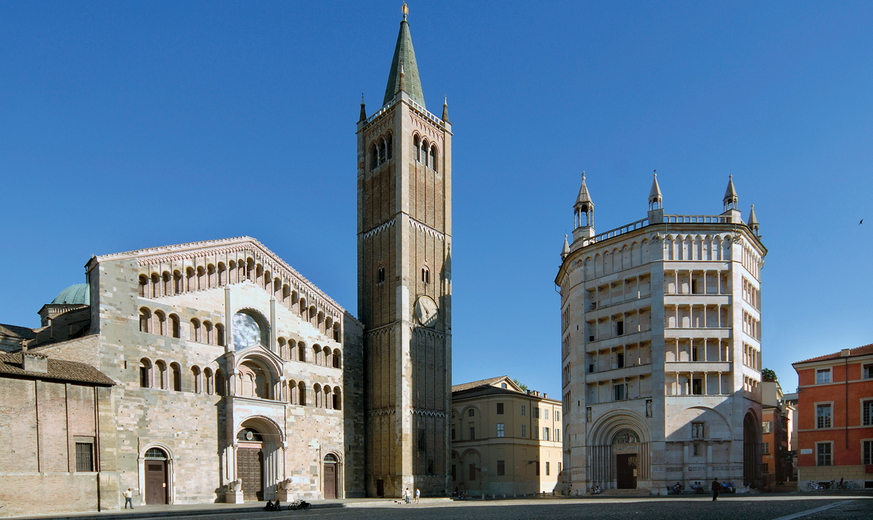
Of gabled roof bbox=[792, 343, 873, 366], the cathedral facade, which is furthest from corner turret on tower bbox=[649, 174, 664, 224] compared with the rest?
gabled roof bbox=[792, 343, 873, 366]

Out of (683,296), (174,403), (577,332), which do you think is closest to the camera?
(174,403)

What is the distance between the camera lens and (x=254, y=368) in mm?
48094

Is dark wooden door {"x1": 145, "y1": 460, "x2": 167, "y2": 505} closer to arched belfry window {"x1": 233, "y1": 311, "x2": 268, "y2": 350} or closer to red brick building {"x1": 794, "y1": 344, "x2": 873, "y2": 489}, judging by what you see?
arched belfry window {"x1": 233, "y1": 311, "x2": 268, "y2": 350}

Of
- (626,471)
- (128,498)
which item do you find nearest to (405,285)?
(626,471)

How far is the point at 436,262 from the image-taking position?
5806cm

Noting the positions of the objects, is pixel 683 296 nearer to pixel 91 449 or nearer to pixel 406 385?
pixel 406 385

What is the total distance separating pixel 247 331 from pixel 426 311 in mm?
13967

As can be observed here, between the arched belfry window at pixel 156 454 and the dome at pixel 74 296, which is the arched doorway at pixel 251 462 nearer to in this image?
the arched belfry window at pixel 156 454

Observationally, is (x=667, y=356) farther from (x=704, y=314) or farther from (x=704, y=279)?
(x=704, y=279)

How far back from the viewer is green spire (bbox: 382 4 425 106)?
60478 millimetres

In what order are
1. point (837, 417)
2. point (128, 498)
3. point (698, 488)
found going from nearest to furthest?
point (128, 498) < point (698, 488) < point (837, 417)

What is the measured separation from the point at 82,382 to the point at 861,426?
4910 centimetres

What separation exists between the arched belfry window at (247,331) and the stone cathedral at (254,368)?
10 centimetres

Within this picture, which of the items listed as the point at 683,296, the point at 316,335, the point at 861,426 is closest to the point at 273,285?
the point at 316,335
